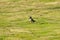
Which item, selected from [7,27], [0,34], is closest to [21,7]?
[7,27]

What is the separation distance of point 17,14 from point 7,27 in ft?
30.9

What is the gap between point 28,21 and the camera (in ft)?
123

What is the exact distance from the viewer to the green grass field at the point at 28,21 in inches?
1182

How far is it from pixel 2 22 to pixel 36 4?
16.4m

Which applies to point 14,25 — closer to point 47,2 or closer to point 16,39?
point 16,39

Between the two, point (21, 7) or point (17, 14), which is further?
point (21, 7)

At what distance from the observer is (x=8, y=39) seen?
1129 inches

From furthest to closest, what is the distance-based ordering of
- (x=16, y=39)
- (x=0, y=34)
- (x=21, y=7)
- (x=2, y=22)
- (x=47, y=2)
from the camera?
(x=47, y=2), (x=21, y=7), (x=2, y=22), (x=0, y=34), (x=16, y=39)

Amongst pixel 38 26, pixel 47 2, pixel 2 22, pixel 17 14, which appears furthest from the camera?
pixel 47 2

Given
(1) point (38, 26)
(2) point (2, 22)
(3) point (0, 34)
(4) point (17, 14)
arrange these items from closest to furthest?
(3) point (0, 34) → (1) point (38, 26) → (2) point (2, 22) → (4) point (17, 14)

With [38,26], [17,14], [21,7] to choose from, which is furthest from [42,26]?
[21,7]

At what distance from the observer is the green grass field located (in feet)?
98.5

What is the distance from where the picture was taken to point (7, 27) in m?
34.8

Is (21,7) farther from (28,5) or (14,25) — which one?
(14,25)
